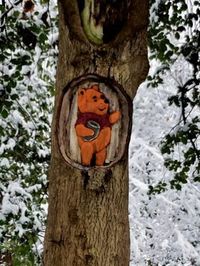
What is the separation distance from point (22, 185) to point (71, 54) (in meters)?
2.32

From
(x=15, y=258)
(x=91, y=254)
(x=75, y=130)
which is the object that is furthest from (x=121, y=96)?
(x=15, y=258)

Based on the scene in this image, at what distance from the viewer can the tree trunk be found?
1691 millimetres

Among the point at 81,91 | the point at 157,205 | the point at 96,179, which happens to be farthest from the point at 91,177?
the point at 157,205

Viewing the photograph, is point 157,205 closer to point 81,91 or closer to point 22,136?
point 22,136

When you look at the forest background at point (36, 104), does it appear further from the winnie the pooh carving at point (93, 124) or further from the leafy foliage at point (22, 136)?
the winnie the pooh carving at point (93, 124)

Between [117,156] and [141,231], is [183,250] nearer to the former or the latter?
[141,231]

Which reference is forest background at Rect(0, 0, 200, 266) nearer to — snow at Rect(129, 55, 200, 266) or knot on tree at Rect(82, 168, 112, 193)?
knot on tree at Rect(82, 168, 112, 193)

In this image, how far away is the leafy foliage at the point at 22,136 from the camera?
297 centimetres

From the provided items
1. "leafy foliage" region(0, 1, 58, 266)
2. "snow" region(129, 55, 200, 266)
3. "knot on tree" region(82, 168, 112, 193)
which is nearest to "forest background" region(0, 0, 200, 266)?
"leafy foliage" region(0, 1, 58, 266)

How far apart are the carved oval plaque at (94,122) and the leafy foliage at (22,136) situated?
1164 mm

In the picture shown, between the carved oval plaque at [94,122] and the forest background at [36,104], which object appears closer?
the carved oval plaque at [94,122]

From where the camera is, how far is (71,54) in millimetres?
1763

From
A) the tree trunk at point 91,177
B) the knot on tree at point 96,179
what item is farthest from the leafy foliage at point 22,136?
the knot on tree at point 96,179

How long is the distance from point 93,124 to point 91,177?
0.58 ft
